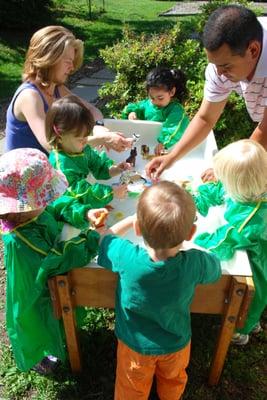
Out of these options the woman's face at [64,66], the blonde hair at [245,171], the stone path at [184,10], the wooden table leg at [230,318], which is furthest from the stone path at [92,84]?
the stone path at [184,10]

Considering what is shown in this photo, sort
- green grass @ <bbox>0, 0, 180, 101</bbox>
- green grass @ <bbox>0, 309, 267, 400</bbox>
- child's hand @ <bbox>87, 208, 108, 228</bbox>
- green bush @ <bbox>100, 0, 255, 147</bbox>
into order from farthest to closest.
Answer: green grass @ <bbox>0, 0, 180, 101</bbox>, green bush @ <bbox>100, 0, 255, 147</bbox>, green grass @ <bbox>0, 309, 267, 400</bbox>, child's hand @ <bbox>87, 208, 108, 228</bbox>

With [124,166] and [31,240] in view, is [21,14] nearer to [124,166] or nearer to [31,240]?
[124,166]

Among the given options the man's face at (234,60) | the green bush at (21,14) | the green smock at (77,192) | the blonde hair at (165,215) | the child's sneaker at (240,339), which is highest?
the man's face at (234,60)

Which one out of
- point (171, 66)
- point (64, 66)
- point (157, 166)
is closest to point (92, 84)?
point (171, 66)

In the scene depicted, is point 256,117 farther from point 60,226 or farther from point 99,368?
point 99,368

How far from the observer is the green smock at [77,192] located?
193cm

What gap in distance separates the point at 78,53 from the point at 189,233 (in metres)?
1.77

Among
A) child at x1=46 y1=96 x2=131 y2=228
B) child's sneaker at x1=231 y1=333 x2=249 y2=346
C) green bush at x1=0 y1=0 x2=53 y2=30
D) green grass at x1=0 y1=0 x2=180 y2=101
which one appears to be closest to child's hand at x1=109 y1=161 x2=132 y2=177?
child at x1=46 y1=96 x2=131 y2=228

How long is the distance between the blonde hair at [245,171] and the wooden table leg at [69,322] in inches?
32.7

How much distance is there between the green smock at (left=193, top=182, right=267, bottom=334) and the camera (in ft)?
6.08

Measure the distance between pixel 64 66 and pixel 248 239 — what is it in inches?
61.2

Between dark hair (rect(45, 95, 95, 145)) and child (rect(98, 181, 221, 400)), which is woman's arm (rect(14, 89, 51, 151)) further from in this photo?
child (rect(98, 181, 221, 400))

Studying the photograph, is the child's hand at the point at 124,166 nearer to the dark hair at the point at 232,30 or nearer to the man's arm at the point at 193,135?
the man's arm at the point at 193,135

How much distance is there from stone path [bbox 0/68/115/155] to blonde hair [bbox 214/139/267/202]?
4750 millimetres
